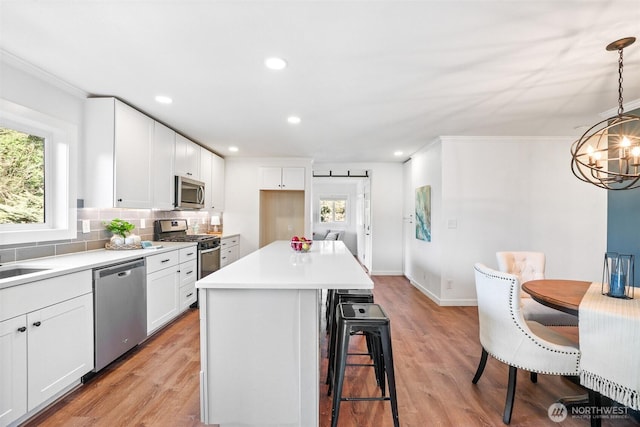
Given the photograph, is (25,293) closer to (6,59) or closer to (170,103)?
(6,59)

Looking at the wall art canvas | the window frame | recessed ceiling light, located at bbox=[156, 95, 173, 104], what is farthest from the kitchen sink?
the window frame

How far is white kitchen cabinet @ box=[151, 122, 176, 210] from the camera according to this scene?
3336 millimetres

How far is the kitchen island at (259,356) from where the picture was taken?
5.55 feet

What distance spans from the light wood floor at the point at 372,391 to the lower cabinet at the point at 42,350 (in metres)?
0.16

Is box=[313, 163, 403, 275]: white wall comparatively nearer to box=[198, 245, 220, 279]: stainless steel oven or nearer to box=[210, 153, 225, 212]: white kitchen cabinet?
box=[210, 153, 225, 212]: white kitchen cabinet

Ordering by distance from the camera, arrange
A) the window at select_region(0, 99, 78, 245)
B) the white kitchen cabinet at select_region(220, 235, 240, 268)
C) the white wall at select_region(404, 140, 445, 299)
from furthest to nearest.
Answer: the white kitchen cabinet at select_region(220, 235, 240, 268) → the white wall at select_region(404, 140, 445, 299) → the window at select_region(0, 99, 78, 245)

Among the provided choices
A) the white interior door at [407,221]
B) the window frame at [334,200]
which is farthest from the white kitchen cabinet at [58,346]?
the window frame at [334,200]

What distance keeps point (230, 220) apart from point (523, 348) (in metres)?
4.74

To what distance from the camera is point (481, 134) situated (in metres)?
3.90

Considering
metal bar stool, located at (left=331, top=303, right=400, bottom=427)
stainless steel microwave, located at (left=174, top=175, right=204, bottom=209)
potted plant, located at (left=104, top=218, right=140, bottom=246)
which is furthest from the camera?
stainless steel microwave, located at (left=174, top=175, right=204, bottom=209)

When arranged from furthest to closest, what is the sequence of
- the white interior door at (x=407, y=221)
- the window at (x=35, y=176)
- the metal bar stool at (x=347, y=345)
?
1. the white interior door at (x=407, y=221)
2. the window at (x=35, y=176)
3. the metal bar stool at (x=347, y=345)

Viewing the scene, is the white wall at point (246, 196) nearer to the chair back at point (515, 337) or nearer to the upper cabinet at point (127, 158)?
the upper cabinet at point (127, 158)

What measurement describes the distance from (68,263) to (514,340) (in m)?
3.01

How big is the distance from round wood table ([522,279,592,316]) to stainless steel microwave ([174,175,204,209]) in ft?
12.2
